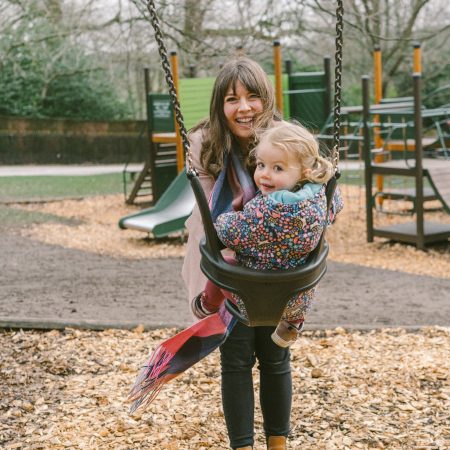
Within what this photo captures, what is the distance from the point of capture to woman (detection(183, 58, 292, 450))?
2805mm

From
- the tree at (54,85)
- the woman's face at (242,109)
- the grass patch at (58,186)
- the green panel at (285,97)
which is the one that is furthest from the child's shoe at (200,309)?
the tree at (54,85)

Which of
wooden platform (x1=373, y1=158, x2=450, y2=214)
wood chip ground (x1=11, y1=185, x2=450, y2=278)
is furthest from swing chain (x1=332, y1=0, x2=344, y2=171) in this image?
wooden platform (x1=373, y1=158, x2=450, y2=214)

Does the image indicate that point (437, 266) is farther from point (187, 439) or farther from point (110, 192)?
point (110, 192)

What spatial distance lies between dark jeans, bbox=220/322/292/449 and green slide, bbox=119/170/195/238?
614 cm

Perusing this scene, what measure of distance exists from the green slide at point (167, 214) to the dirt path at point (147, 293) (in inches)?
33.2

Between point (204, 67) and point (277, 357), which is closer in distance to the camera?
point (277, 357)

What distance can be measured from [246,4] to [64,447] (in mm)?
12903

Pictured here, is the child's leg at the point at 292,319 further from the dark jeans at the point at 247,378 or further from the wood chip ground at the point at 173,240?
the wood chip ground at the point at 173,240

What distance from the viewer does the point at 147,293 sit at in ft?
21.1

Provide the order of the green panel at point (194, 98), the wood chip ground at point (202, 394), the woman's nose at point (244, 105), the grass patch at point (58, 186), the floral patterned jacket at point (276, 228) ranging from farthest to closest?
the grass patch at point (58, 186), the green panel at point (194, 98), the wood chip ground at point (202, 394), the woman's nose at point (244, 105), the floral patterned jacket at point (276, 228)

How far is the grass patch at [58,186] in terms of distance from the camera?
1395 cm

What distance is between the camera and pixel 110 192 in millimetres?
14445

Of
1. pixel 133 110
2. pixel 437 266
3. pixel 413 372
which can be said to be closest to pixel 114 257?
pixel 437 266

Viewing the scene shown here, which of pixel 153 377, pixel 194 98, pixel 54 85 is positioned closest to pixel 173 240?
pixel 194 98
